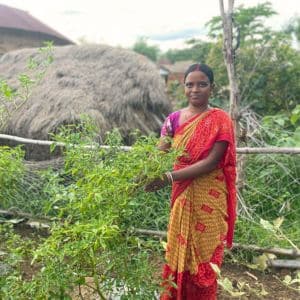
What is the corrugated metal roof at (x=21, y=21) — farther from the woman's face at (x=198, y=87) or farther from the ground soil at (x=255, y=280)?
the woman's face at (x=198, y=87)

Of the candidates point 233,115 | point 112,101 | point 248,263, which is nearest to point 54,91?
point 112,101

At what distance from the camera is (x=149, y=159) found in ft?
5.17

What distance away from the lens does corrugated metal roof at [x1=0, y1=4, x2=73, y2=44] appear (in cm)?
1644

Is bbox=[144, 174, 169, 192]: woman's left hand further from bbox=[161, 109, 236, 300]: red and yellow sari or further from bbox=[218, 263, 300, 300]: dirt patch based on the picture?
bbox=[218, 263, 300, 300]: dirt patch

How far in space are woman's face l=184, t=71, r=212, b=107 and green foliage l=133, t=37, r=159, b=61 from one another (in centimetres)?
3595

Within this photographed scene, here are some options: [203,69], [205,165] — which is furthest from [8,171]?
[203,69]

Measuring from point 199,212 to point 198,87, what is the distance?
2.27 ft

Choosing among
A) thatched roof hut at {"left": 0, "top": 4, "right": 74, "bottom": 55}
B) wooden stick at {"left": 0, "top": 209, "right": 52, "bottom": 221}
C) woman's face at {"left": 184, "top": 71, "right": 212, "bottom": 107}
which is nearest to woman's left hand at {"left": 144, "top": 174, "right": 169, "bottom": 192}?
woman's face at {"left": 184, "top": 71, "right": 212, "bottom": 107}

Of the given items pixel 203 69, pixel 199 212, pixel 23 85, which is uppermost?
pixel 203 69

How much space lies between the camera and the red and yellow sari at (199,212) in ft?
6.73

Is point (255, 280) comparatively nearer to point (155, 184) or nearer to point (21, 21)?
point (155, 184)

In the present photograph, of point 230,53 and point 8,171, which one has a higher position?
point 230,53

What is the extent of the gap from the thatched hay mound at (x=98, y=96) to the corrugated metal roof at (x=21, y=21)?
1067cm

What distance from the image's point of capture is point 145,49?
130 feet
